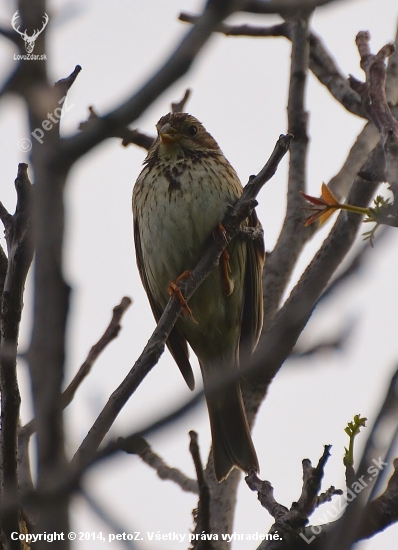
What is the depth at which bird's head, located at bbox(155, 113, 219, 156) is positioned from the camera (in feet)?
15.7

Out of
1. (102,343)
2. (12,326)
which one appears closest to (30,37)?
(12,326)

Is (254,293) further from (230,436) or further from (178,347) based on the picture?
(230,436)

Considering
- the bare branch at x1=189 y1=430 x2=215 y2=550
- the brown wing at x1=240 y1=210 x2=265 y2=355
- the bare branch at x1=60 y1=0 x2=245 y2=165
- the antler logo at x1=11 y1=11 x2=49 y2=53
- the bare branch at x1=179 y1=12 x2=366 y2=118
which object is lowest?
the bare branch at x1=189 y1=430 x2=215 y2=550

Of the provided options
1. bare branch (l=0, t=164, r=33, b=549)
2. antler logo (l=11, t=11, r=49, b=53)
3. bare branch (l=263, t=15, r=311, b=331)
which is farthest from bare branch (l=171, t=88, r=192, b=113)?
antler logo (l=11, t=11, r=49, b=53)

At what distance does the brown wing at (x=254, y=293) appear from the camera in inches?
180

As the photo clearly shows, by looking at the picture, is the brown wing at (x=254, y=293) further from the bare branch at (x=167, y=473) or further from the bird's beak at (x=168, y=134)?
the bare branch at (x=167, y=473)

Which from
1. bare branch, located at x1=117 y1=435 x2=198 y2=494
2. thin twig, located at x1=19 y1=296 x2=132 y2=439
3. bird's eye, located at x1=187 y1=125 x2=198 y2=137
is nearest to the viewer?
thin twig, located at x1=19 y1=296 x2=132 y2=439

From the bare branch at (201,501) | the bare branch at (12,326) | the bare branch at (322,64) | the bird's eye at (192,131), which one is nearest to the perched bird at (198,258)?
the bird's eye at (192,131)

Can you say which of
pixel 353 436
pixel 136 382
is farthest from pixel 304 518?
pixel 136 382

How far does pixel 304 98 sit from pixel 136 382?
2.45 metres

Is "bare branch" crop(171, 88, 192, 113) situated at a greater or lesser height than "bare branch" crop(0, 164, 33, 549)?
greater

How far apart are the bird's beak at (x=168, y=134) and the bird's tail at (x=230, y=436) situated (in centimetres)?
152

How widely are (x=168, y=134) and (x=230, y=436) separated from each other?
6.05 feet

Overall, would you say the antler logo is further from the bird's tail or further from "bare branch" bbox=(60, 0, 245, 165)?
the bird's tail
